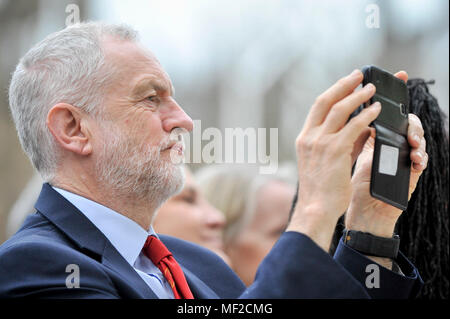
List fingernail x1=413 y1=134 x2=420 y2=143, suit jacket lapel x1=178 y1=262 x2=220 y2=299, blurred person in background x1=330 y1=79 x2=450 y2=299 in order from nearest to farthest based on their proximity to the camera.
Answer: fingernail x1=413 y1=134 x2=420 y2=143 < suit jacket lapel x1=178 y1=262 x2=220 y2=299 < blurred person in background x1=330 y1=79 x2=450 y2=299

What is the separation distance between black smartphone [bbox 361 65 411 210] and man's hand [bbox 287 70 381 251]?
0.08 m

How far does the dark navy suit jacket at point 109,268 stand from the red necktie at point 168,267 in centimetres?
8

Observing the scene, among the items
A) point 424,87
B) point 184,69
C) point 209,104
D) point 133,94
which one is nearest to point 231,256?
point 424,87

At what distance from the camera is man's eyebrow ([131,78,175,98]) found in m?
2.05

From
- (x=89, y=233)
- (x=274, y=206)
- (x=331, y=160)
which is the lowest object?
(x=274, y=206)

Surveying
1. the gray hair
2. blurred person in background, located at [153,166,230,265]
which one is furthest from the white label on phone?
blurred person in background, located at [153,166,230,265]

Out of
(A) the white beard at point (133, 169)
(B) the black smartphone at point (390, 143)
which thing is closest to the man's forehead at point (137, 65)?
(A) the white beard at point (133, 169)

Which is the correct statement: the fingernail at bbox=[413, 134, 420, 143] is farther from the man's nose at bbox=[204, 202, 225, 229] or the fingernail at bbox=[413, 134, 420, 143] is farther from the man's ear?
the man's nose at bbox=[204, 202, 225, 229]

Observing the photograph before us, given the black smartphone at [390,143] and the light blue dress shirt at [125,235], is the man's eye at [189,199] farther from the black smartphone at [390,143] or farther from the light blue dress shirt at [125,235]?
the black smartphone at [390,143]

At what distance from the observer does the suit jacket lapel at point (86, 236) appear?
1.78 m

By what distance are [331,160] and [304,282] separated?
0.29 metres

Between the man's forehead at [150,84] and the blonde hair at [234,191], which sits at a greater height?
the man's forehead at [150,84]

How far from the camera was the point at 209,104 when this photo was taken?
11891 mm

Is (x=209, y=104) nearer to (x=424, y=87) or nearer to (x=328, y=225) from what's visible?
(x=424, y=87)
